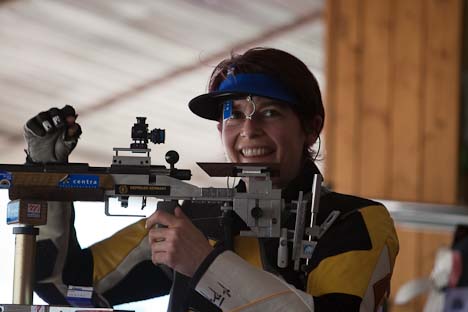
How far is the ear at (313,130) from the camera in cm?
181

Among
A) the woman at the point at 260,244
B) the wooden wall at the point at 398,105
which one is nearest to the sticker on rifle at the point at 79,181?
the woman at the point at 260,244

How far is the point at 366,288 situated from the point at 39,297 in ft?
1.82

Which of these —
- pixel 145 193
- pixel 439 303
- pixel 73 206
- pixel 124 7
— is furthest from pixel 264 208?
pixel 124 7

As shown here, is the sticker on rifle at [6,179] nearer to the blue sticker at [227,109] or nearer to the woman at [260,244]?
the woman at [260,244]

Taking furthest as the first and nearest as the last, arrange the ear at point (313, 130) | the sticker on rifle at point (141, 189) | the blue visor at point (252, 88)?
the ear at point (313, 130) → the blue visor at point (252, 88) → the sticker on rifle at point (141, 189)

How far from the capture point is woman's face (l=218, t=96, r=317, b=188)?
170cm

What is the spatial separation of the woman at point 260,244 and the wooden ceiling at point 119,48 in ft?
10.1

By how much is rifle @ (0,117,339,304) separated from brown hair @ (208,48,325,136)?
7.7 inches

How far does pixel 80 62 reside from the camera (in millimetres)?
5047

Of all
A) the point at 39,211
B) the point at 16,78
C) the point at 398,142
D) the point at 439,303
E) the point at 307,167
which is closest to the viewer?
the point at 39,211

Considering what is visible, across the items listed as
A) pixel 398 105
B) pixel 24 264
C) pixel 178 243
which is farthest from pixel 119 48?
pixel 178 243

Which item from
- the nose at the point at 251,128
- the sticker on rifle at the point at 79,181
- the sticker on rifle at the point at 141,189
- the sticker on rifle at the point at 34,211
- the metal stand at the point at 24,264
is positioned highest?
the nose at the point at 251,128

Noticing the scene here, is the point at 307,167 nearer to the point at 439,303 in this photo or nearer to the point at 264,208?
the point at 264,208

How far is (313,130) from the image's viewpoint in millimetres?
1829
